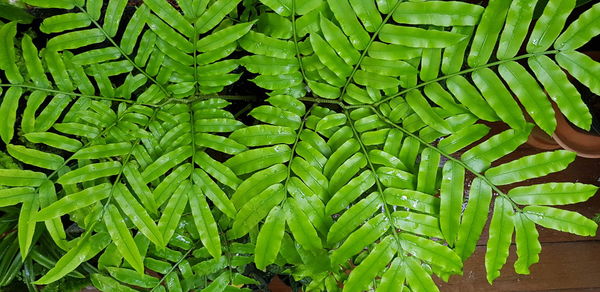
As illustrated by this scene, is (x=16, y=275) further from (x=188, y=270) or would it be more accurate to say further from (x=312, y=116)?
(x=312, y=116)

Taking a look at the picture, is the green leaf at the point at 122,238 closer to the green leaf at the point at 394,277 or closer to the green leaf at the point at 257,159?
the green leaf at the point at 257,159

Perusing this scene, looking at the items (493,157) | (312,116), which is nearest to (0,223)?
(312,116)

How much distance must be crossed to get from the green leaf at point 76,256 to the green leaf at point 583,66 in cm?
119

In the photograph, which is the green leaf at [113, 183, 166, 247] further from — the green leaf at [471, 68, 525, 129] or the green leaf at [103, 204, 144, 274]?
the green leaf at [471, 68, 525, 129]

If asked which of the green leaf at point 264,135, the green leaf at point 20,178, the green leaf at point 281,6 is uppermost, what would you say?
the green leaf at point 281,6

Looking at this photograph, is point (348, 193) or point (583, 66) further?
point (348, 193)

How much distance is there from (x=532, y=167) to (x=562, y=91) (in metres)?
0.19

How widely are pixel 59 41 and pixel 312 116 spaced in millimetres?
A: 717

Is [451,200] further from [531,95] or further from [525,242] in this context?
[531,95]

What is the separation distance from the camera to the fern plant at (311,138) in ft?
3.36

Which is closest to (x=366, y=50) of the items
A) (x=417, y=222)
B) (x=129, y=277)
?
(x=417, y=222)

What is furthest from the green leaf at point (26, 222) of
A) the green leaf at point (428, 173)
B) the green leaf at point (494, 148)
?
the green leaf at point (494, 148)

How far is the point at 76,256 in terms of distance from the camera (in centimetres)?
108

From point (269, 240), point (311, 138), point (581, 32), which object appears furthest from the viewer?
point (311, 138)
